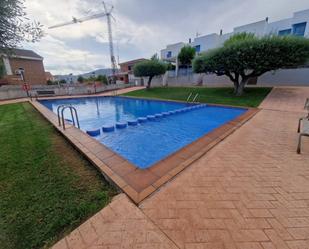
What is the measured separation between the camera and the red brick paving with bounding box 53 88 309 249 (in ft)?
4.75

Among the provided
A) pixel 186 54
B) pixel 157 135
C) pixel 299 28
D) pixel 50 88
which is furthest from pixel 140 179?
pixel 299 28

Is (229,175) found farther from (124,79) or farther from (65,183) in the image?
(124,79)

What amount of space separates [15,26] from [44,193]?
129 inches

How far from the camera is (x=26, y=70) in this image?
23406mm

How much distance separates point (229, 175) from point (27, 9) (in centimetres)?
508

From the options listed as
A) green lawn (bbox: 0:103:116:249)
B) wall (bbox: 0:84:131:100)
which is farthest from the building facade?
green lawn (bbox: 0:103:116:249)

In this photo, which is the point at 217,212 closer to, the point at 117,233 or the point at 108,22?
the point at 117,233

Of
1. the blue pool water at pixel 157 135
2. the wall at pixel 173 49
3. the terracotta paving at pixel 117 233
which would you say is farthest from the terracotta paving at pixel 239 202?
the wall at pixel 173 49

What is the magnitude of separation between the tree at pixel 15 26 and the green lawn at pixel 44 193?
2.29 meters

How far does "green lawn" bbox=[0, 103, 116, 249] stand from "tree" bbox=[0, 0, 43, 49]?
2.29m


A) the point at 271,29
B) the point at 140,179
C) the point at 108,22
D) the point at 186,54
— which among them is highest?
the point at 108,22

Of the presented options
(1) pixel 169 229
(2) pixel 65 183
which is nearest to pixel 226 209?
(1) pixel 169 229

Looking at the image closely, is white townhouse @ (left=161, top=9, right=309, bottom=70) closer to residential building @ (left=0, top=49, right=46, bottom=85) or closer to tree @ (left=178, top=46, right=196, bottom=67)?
tree @ (left=178, top=46, right=196, bottom=67)

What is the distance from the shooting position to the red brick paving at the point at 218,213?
1449 millimetres
